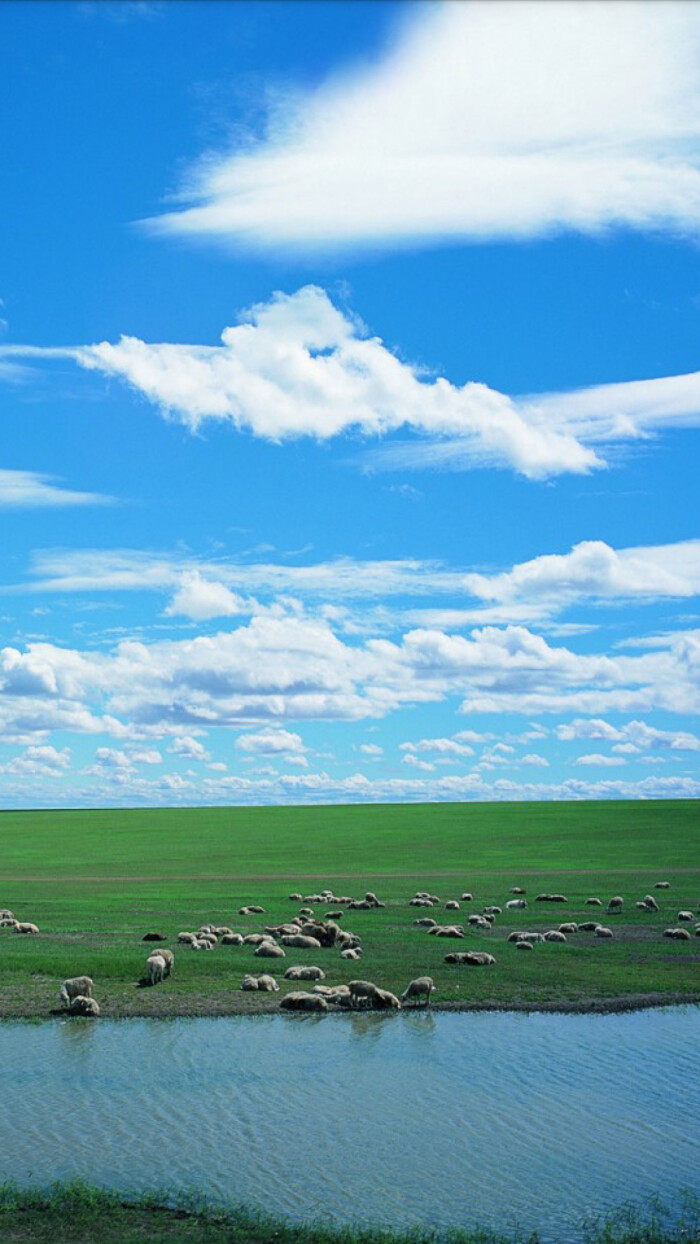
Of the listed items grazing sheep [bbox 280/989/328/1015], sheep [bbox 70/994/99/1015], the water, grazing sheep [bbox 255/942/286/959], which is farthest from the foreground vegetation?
grazing sheep [bbox 255/942/286/959]

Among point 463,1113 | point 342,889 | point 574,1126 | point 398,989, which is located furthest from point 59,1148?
point 342,889

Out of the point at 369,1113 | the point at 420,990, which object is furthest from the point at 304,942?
the point at 369,1113

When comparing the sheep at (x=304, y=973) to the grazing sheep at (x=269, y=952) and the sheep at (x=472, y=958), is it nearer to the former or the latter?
the grazing sheep at (x=269, y=952)

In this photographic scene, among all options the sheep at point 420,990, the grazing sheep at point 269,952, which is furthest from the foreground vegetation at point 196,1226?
the grazing sheep at point 269,952

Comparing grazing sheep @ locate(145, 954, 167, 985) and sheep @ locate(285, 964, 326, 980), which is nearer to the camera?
grazing sheep @ locate(145, 954, 167, 985)

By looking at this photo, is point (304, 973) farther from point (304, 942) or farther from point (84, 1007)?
point (84, 1007)

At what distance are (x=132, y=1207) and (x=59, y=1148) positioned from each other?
8.87 ft

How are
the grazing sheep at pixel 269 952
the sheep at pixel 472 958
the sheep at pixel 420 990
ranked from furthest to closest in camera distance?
the grazing sheep at pixel 269 952 < the sheep at pixel 472 958 < the sheep at pixel 420 990

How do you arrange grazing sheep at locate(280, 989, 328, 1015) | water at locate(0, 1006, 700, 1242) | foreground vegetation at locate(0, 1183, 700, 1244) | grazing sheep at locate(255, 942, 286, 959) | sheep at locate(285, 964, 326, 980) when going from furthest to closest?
grazing sheep at locate(255, 942, 286, 959) < sheep at locate(285, 964, 326, 980) < grazing sheep at locate(280, 989, 328, 1015) < water at locate(0, 1006, 700, 1242) < foreground vegetation at locate(0, 1183, 700, 1244)

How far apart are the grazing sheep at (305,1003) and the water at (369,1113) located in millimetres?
681

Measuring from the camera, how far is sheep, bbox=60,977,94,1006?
27.1 metres

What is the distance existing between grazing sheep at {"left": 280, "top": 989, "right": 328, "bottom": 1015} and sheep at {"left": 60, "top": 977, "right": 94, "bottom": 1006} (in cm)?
462

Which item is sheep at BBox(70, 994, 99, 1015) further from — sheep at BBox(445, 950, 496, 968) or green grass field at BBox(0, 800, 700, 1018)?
sheep at BBox(445, 950, 496, 968)

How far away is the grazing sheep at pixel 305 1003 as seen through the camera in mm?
27375
